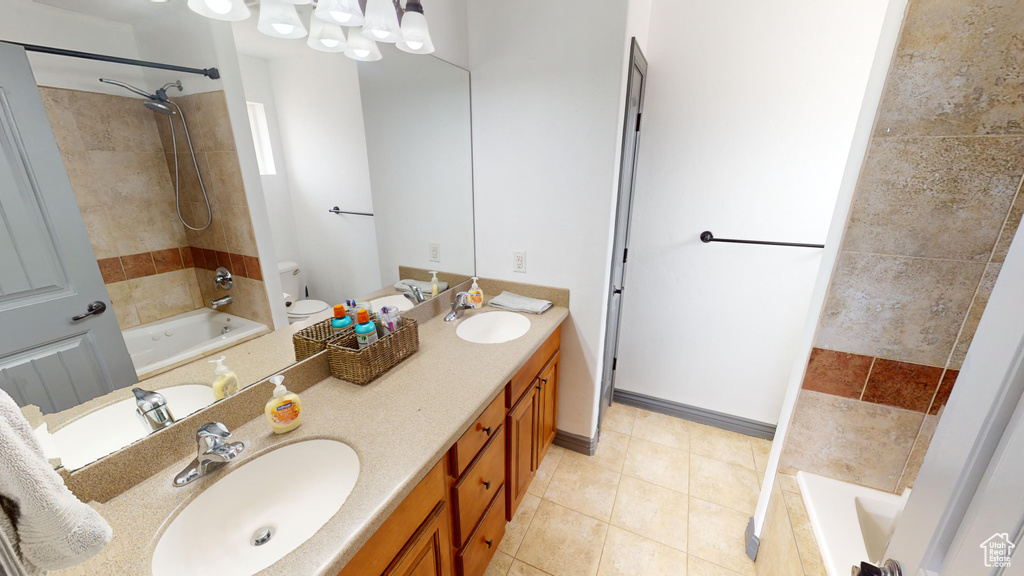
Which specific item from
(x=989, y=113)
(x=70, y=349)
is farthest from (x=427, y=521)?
(x=989, y=113)

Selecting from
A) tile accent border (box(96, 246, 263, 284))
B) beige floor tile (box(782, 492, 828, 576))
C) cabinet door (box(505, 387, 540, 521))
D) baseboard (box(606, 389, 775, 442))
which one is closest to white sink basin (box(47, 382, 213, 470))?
tile accent border (box(96, 246, 263, 284))

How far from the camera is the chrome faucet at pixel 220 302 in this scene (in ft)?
3.11

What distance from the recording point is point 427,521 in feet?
3.14

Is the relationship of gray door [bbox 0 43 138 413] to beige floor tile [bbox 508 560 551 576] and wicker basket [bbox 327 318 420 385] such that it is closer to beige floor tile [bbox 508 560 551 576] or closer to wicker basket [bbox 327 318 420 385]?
wicker basket [bbox 327 318 420 385]

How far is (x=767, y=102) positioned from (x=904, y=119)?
3.06 feet

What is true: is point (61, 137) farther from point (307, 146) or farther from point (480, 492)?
point (480, 492)

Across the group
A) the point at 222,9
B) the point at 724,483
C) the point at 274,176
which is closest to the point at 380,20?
the point at 222,9

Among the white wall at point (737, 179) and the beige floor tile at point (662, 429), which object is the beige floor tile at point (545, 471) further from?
the white wall at point (737, 179)

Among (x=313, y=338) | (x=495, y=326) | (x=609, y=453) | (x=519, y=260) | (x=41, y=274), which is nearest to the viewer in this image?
(x=41, y=274)

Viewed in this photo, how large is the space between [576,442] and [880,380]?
1352 millimetres

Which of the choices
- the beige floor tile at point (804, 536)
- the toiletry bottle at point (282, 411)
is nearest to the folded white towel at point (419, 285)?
the toiletry bottle at point (282, 411)

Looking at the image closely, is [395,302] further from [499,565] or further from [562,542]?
[562,542]

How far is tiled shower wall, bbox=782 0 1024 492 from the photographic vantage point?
2.89 ft

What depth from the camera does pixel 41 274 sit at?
0.68 m
